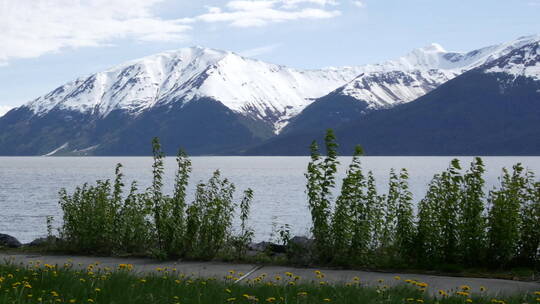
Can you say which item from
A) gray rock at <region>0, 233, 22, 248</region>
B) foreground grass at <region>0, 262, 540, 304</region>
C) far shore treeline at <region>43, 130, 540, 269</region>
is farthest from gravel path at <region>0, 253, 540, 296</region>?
gray rock at <region>0, 233, 22, 248</region>

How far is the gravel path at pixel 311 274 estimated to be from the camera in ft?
40.0

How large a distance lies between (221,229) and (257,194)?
65.1 meters

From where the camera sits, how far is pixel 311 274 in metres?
13.8

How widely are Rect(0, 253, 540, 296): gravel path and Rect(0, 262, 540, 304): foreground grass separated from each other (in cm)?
106

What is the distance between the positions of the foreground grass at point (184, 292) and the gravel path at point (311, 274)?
1.06 meters

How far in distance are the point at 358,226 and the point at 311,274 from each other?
2140 millimetres

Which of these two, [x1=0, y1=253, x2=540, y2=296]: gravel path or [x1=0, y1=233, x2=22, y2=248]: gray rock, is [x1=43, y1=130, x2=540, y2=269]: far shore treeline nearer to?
[x1=0, y1=253, x2=540, y2=296]: gravel path

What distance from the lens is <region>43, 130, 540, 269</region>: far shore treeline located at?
577 inches

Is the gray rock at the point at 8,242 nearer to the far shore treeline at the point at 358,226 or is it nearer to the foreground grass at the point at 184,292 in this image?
the far shore treeline at the point at 358,226

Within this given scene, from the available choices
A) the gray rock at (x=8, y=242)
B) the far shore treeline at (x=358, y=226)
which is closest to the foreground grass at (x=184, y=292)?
the far shore treeline at (x=358, y=226)

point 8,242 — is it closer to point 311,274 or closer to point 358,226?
point 311,274

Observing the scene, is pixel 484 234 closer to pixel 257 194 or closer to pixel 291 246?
pixel 291 246

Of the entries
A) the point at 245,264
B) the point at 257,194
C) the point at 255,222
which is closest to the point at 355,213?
the point at 245,264

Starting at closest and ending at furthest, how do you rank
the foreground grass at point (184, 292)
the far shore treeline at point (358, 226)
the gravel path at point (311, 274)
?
the foreground grass at point (184, 292)
the gravel path at point (311, 274)
the far shore treeline at point (358, 226)
